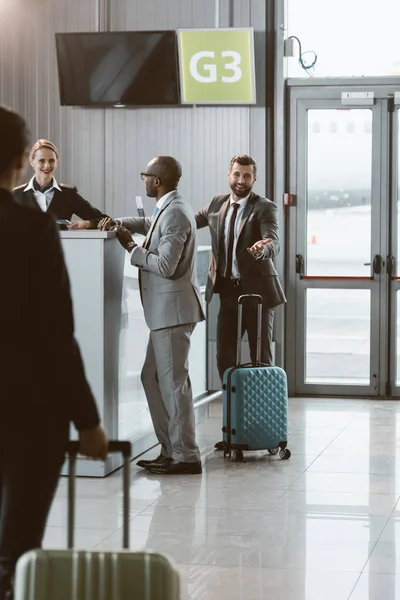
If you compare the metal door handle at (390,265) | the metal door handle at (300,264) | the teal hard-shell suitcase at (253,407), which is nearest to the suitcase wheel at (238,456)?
the teal hard-shell suitcase at (253,407)

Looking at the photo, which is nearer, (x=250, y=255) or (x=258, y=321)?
(x=258, y=321)

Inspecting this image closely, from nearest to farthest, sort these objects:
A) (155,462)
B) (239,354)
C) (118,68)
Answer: (155,462) → (239,354) → (118,68)

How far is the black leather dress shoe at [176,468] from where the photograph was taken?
562 cm

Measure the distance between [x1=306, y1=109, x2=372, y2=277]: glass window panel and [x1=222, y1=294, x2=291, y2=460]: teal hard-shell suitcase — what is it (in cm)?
284

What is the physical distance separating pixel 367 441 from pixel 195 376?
48.0 inches

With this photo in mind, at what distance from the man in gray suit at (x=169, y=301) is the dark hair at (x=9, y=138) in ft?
10.1

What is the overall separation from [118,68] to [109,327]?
3421 millimetres

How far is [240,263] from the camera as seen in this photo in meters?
6.27

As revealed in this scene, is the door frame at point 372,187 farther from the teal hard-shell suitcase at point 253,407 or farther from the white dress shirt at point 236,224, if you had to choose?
the teal hard-shell suitcase at point 253,407

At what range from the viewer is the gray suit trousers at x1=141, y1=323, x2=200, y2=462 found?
5504mm

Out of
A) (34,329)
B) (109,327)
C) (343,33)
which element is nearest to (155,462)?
(109,327)

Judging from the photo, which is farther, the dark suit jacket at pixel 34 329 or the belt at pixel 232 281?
the belt at pixel 232 281

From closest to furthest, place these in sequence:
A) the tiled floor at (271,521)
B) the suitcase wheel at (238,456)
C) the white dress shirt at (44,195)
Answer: the tiled floor at (271,521) → the suitcase wheel at (238,456) → the white dress shirt at (44,195)

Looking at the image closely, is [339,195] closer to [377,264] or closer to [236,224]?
[377,264]
